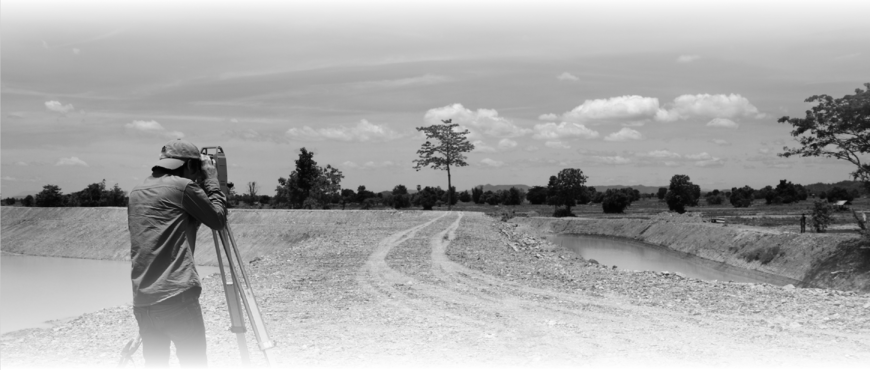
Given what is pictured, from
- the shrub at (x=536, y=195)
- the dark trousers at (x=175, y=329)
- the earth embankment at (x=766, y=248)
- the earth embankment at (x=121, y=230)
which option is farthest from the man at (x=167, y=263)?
the shrub at (x=536, y=195)

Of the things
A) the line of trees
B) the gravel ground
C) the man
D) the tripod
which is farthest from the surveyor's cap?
the line of trees

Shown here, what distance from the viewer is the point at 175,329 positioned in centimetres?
440

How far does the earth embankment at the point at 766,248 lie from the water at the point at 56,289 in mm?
25990

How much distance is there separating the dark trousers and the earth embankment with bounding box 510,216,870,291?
24818mm

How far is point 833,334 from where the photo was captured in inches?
332

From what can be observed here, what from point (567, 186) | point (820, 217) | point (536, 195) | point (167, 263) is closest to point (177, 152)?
point (167, 263)

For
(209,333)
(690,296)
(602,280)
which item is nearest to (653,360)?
(690,296)

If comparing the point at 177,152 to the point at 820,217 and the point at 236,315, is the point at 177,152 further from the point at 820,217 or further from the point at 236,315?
the point at 820,217

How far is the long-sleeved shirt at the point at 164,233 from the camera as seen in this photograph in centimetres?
433

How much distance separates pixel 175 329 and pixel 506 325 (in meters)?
5.80

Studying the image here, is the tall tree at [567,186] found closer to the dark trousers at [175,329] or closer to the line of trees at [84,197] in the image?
the line of trees at [84,197]

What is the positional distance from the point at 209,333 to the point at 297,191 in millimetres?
56569

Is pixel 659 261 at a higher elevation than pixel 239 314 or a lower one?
lower

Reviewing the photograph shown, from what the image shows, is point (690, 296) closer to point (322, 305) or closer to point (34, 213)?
point (322, 305)
